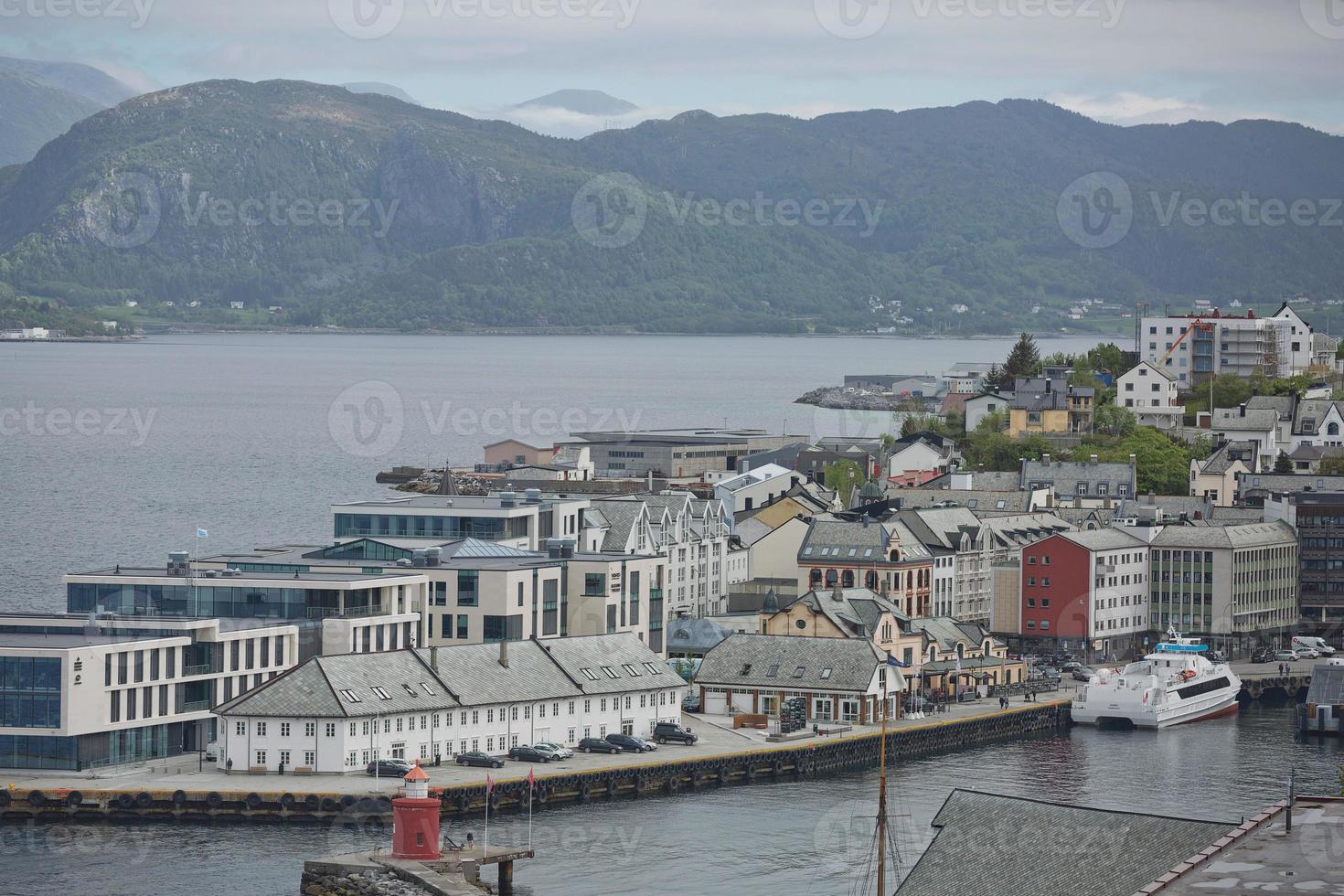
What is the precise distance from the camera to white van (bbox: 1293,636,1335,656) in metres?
98.5

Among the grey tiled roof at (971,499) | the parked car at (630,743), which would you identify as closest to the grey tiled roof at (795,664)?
the parked car at (630,743)

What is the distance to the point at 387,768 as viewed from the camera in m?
62.5

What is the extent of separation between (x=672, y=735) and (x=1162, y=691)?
21.6m

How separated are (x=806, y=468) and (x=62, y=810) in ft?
277

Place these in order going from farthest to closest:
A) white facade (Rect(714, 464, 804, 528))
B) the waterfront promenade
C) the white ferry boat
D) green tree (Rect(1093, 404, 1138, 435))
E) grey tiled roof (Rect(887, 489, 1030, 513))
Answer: green tree (Rect(1093, 404, 1138, 435)), white facade (Rect(714, 464, 804, 528)), grey tiled roof (Rect(887, 489, 1030, 513)), the white ferry boat, the waterfront promenade

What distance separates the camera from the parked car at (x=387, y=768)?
62.3m

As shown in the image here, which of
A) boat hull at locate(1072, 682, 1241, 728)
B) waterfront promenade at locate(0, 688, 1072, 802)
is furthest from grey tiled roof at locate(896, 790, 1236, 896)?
boat hull at locate(1072, 682, 1241, 728)

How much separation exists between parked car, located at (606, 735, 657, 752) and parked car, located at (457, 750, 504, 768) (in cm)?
418

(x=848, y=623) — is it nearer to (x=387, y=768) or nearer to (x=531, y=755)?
(x=531, y=755)

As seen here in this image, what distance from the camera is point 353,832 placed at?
58.1 metres

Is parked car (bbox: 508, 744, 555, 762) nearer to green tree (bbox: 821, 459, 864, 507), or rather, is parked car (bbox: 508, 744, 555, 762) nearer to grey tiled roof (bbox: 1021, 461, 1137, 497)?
grey tiled roof (bbox: 1021, 461, 1137, 497)

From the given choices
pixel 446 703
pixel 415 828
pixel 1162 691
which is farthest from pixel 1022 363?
pixel 415 828

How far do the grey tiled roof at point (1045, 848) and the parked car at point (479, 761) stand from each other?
22342mm

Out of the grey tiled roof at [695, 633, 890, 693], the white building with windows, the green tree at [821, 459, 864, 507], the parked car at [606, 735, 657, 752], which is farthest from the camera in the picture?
the green tree at [821, 459, 864, 507]
